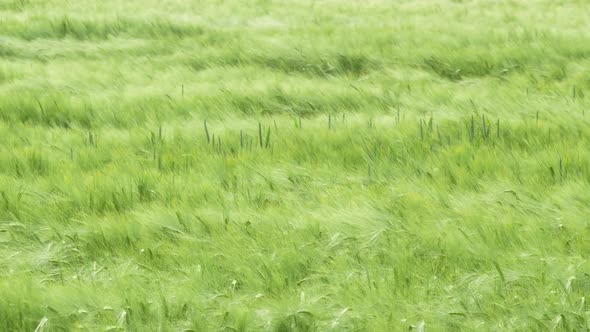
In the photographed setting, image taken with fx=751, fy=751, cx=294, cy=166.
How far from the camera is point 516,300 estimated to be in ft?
6.04

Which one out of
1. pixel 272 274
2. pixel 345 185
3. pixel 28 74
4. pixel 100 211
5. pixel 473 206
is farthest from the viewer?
pixel 28 74

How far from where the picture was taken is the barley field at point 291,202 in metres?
1.83

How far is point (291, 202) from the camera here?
259 centimetres

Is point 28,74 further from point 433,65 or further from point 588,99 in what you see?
point 588,99

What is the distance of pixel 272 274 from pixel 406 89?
3050 millimetres

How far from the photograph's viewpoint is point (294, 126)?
3564 mm

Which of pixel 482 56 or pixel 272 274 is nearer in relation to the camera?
pixel 272 274

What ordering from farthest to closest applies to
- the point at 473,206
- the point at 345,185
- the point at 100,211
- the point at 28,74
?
the point at 28,74 → the point at 345,185 → the point at 100,211 → the point at 473,206

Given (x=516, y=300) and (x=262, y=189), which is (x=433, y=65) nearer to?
(x=262, y=189)

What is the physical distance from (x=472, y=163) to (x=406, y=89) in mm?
2104

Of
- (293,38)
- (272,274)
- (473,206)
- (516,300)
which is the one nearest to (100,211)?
(272,274)

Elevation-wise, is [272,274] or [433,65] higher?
[272,274]

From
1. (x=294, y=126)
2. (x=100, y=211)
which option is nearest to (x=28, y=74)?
(x=294, y=126)

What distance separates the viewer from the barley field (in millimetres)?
1828
